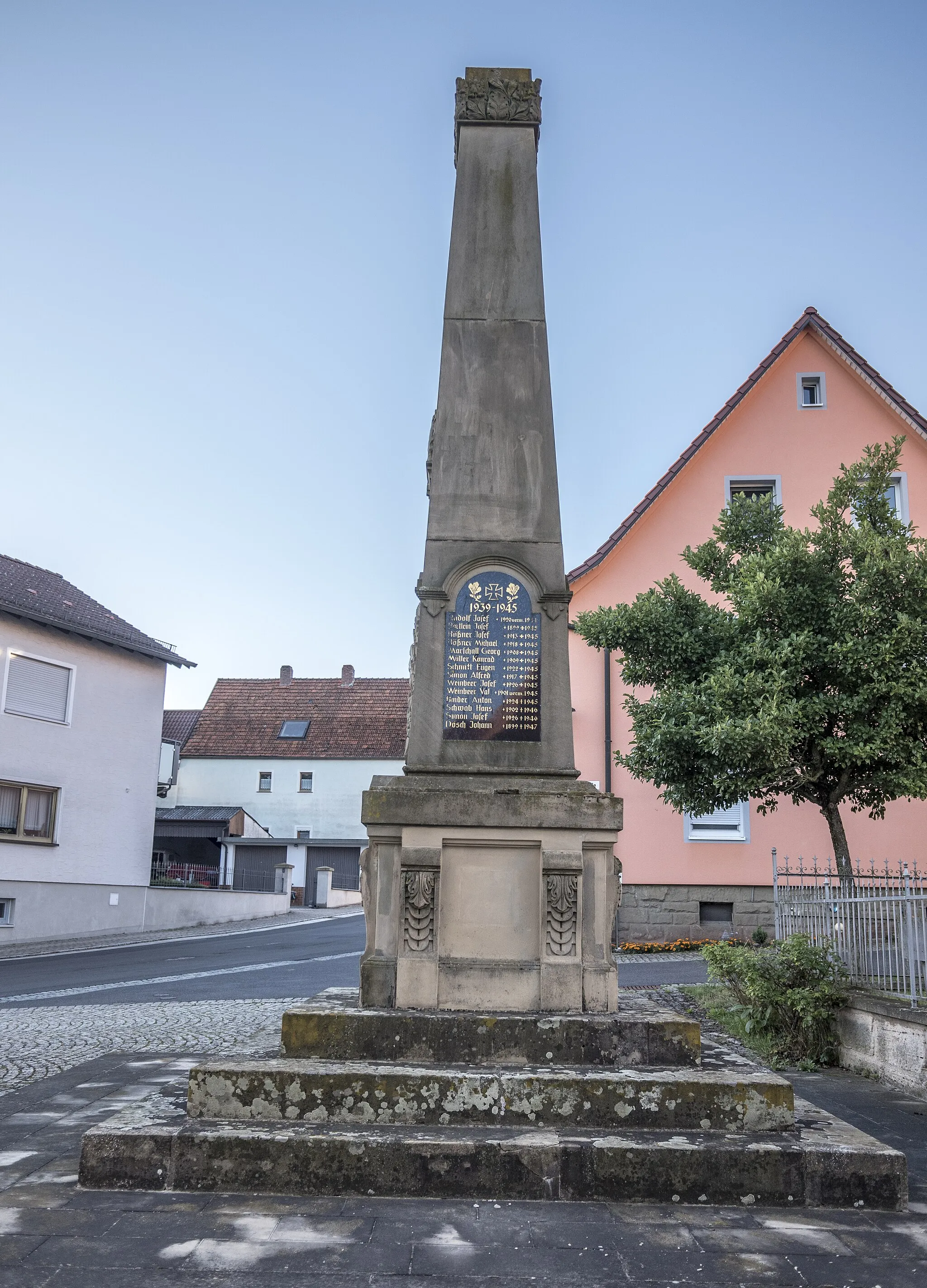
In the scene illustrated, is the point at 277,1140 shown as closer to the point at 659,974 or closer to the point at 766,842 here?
the point at 659,974

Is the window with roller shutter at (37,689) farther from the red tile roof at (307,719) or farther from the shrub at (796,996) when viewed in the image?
the red tile roof at (307,719)

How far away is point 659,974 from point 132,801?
1563 cm

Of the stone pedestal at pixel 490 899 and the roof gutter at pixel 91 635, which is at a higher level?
the roof gutter at pixel 91 635

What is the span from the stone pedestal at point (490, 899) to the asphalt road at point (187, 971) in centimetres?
308

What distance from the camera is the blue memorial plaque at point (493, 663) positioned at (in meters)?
7.17

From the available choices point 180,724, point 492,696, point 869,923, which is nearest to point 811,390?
point 869,923

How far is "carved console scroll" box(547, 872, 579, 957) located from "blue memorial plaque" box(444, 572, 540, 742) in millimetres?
1032

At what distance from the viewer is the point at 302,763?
4900cm

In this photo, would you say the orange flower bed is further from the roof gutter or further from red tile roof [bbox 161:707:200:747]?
red tile roof [bbox 161:707:200:747]

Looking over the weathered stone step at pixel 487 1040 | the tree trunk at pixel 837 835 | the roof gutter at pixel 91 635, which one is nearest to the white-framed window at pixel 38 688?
the roof gutter at pixel 91 635

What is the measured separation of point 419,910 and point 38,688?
63.8 ft

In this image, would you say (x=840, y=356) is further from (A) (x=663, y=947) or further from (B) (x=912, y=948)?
(B) (x=912, y=948)

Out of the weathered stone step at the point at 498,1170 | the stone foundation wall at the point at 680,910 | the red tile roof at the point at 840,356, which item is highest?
the red tile roof at the point at 840,356

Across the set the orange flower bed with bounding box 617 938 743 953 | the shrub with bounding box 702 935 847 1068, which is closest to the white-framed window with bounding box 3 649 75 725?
the orange flower bed with bounding box 617 938 743 953
